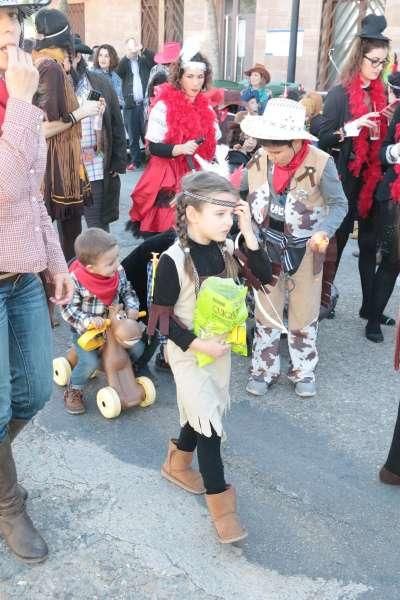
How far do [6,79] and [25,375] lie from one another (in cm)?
106

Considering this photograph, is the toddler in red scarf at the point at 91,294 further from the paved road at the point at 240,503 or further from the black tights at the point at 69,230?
the black tights at the point at 69,230

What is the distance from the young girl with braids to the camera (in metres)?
2.49

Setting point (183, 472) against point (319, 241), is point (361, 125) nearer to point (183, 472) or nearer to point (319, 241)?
point (319, 241)

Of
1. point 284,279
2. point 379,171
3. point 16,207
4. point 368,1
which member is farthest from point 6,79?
point 368,1

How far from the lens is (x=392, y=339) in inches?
182

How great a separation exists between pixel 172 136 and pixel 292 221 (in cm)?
122

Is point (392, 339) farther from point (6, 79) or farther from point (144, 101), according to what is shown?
point (144, 101)

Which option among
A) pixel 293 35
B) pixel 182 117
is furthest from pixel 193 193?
pixel 293 35

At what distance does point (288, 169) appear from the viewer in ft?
11.4

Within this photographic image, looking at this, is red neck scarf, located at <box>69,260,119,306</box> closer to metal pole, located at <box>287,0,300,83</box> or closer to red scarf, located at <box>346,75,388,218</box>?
red scarf, located at <box>346,75,388,218</box>

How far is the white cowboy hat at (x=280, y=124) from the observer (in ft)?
10.7

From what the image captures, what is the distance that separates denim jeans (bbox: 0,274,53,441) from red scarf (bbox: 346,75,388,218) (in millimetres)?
2844

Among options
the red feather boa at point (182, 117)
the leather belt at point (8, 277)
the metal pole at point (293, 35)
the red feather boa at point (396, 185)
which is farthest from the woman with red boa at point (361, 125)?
the metal pole at point (293, 35)

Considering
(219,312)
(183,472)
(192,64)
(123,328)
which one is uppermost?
(192,64)
